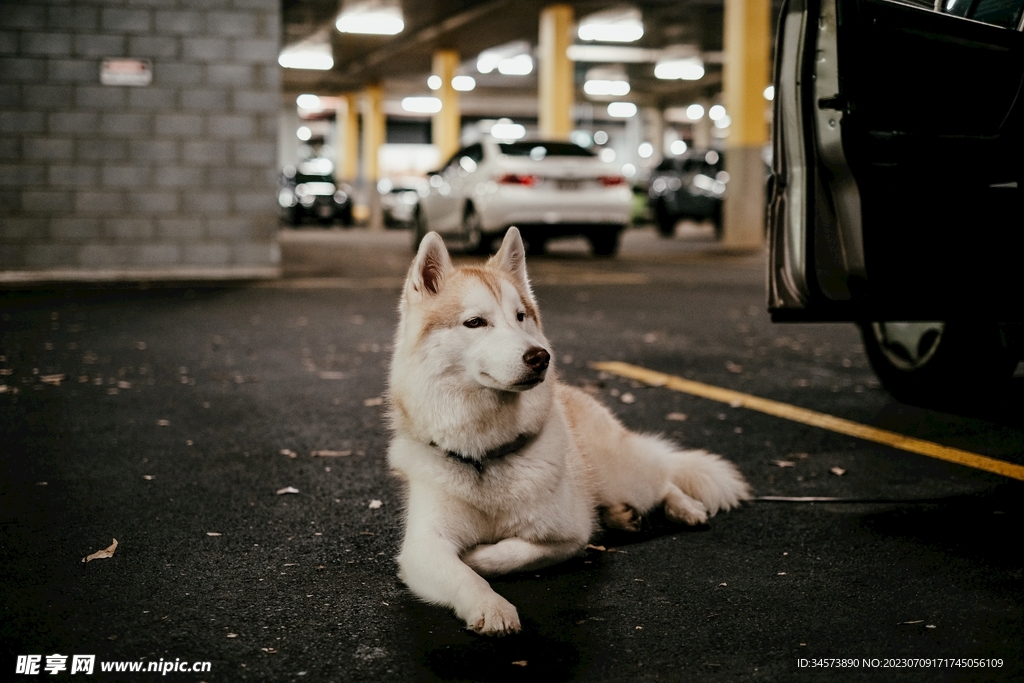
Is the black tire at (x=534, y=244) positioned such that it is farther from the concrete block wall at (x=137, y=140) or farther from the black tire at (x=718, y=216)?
the black tire at (x=718, y=216)

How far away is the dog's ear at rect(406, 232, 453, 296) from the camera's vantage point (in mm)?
3191

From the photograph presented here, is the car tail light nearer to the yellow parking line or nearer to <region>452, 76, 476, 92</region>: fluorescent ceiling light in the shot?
the yellow parking line

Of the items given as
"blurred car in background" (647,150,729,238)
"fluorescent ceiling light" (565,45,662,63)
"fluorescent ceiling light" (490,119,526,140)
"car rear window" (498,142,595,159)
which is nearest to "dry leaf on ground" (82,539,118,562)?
"car rear window" (498,142,595,159)

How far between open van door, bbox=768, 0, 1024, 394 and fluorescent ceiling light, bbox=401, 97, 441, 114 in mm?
53383

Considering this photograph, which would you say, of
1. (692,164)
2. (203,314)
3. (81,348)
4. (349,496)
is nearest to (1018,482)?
(349,496)

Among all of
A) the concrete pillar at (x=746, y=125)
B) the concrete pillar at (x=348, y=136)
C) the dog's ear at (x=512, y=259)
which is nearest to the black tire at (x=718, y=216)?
the concrete pillar at (x=746, y=125)

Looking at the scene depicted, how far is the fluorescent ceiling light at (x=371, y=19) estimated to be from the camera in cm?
2772

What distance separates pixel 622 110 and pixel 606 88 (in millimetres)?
10069

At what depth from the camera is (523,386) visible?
2.97 metres

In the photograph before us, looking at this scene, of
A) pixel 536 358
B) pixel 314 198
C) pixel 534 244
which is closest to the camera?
pixel 536 358

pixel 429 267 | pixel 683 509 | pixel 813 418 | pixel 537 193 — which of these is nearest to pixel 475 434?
pixel 429 267

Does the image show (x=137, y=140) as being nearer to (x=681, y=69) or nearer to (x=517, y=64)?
(x=517, y=64)

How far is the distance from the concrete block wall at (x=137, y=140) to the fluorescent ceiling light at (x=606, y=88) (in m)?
34.5

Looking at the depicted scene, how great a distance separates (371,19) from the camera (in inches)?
1171
